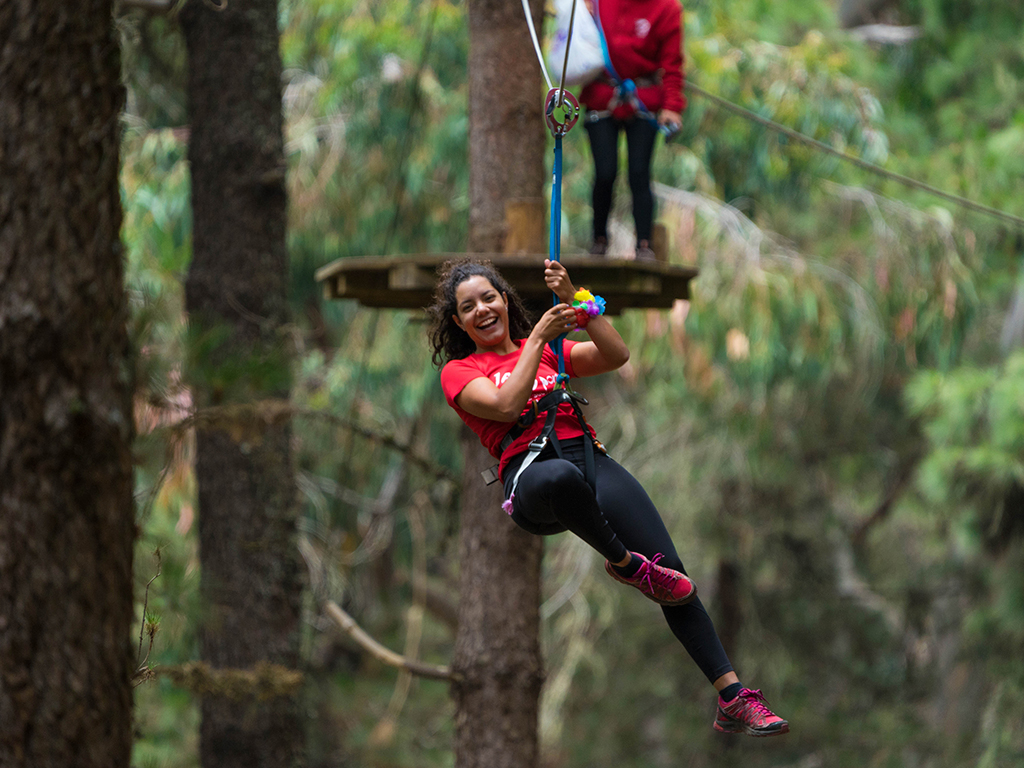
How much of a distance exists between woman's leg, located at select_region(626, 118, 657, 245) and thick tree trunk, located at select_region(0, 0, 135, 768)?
215cm

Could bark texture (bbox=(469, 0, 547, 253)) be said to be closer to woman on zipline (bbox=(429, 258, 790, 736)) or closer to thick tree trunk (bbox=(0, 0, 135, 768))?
woman on zipline (bbox=(429, 258, 790, 736))

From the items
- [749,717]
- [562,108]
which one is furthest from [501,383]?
[749,717]

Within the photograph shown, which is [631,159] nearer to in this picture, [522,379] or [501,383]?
[501,383]

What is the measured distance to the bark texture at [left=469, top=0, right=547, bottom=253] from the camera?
14.6ft

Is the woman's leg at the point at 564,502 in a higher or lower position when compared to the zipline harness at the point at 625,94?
lower

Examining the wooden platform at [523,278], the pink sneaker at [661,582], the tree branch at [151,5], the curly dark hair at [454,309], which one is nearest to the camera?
the pink sneaker at [661,582]

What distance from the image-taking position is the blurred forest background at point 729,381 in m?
7.92

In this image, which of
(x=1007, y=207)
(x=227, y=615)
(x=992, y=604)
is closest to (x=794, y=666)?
(x=992, y=604)

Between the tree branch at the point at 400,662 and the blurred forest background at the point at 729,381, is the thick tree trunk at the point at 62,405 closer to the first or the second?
the tree branch at the point at 400,662

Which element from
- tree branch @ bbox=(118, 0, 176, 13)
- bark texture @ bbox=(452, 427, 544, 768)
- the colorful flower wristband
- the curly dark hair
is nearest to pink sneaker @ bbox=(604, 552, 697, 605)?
the colorful flower wristband

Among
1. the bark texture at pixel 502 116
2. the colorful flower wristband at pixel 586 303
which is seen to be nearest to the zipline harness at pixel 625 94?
the bark texture at pixel 502 116

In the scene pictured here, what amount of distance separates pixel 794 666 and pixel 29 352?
11.2 metres

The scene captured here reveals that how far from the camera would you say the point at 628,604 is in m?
13.0

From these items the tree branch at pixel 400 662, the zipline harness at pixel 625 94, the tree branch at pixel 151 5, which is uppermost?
the tree branch at pixel 151 5
